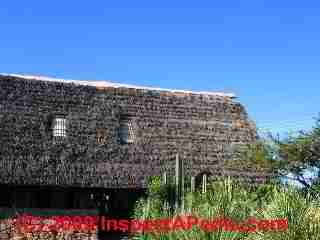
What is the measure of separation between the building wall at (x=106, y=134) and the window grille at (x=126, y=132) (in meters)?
0.19

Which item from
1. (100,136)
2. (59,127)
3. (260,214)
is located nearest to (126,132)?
(100,136)

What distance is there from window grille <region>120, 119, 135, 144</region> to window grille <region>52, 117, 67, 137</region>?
216 cm

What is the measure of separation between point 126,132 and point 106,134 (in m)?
0.96

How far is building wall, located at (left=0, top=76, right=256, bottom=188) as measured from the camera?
21.5m

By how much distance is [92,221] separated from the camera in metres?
21.1

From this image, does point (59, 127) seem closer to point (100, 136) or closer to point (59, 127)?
point (59, 127)

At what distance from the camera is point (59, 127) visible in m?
23.0

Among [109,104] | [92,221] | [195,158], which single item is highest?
[109,104]

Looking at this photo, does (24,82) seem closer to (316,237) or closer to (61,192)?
(61,192)

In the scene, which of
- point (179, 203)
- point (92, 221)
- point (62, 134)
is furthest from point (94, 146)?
point (179, 203)

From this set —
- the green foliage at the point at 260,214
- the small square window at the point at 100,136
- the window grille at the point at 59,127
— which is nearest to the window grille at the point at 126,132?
the small square window at the point at 100,136

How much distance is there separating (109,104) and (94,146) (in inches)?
93.0

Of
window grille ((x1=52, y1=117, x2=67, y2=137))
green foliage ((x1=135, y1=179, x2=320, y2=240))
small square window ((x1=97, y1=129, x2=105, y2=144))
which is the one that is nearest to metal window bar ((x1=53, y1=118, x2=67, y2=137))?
window grille ((x1=52, y1=117, x2=67, y2=137))

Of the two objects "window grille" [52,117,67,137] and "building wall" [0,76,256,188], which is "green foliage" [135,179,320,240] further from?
"window grille" [52,117,67,137]
